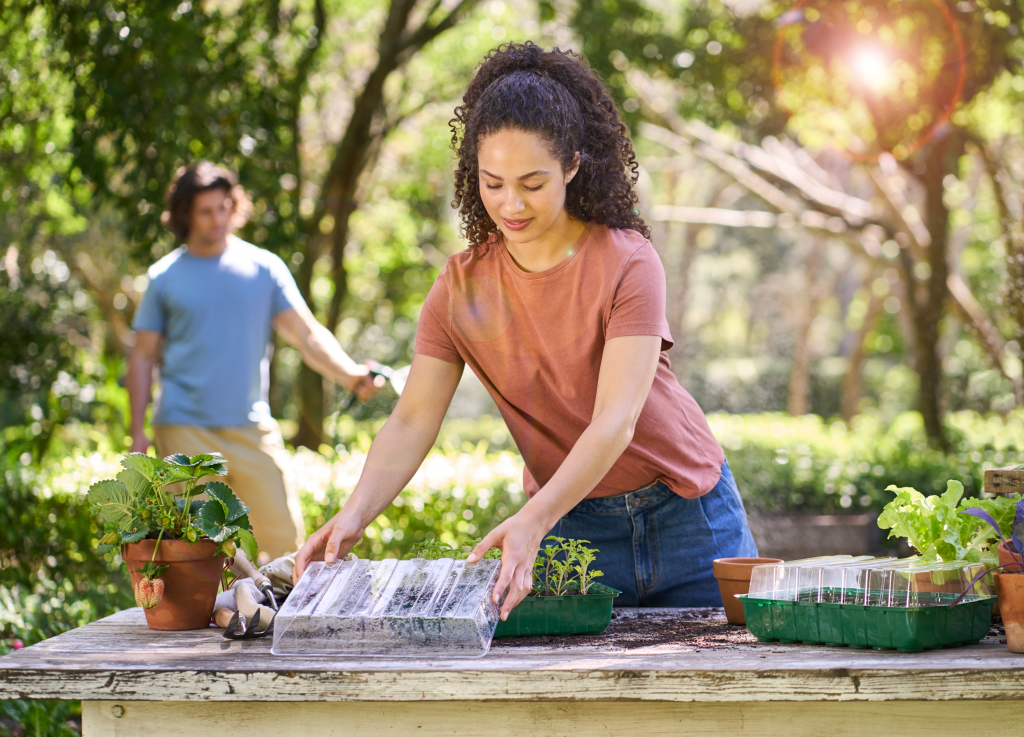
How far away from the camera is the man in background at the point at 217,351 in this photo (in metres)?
3.69

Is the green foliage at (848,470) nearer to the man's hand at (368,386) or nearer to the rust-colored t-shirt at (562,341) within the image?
the man's hand at (368,386)

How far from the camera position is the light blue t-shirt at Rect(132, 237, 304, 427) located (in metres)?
3.70

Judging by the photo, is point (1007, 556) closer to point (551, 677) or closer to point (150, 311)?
point (551, 677)

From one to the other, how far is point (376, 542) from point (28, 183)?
6.69 meters

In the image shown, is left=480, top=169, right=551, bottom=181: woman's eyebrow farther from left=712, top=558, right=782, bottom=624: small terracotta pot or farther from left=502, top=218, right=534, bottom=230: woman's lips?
left=712, top=558, right=782, bottom=624: small terracotta pot

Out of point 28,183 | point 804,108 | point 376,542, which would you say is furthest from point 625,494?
point 28,183

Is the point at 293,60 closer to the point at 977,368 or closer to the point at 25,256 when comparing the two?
the point at 25,256

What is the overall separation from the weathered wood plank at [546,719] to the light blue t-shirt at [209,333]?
2329mm


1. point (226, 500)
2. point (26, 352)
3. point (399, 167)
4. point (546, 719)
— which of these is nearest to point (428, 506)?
point (226, 500)

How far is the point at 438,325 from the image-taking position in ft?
6.47

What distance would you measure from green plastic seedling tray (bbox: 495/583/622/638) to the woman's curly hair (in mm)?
752

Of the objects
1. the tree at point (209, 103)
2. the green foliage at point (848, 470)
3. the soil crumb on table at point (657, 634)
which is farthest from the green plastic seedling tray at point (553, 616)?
the tree at point (209, 103)

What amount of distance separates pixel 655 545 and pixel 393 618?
2.38 feet

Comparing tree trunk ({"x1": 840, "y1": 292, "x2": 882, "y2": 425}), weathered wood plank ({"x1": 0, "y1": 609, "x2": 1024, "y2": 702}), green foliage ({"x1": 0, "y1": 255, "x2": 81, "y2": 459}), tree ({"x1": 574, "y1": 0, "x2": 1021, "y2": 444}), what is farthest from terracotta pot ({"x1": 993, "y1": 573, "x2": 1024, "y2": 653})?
tree trunk ({"x1": 840, "y1": 292, "x2": 882, "y2": 425})
